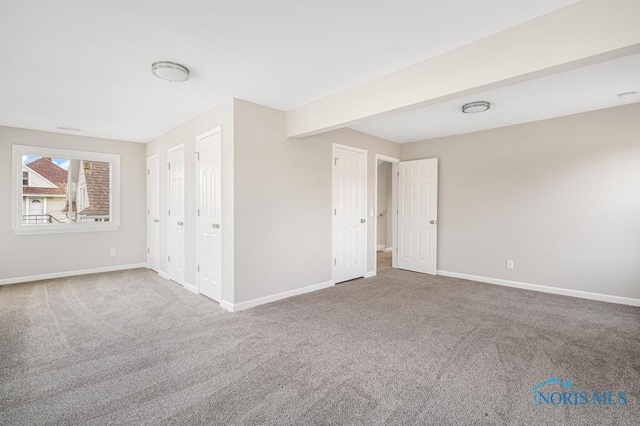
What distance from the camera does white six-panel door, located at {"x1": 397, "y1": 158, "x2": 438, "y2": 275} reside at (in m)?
5.36

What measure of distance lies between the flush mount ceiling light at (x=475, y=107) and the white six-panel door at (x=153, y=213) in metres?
5.08

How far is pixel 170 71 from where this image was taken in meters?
2.70

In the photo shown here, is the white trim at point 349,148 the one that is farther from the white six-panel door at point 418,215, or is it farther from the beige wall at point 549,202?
the beige wall at point 549,202

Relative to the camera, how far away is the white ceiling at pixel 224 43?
194cm

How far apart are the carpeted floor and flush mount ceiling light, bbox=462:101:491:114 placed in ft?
8.08

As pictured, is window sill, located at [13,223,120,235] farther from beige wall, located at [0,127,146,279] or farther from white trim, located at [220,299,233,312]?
white trim, located at [220,299,233,312]

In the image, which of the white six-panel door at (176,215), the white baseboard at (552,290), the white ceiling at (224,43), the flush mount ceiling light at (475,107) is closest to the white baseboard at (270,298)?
the white six-panel door at (176,215)

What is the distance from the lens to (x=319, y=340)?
2717 millimetres

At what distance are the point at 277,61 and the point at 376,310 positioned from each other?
287 centimetres

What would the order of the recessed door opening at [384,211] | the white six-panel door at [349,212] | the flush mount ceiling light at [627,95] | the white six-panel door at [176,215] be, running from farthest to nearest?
the recessed door opening at [384,211] → the white six-panel door at [349,212] → the white six-panel door at [176,215] → the flush mount ceiling light at [627,95]

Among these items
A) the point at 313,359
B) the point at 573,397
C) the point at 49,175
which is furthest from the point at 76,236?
the point at 573,397

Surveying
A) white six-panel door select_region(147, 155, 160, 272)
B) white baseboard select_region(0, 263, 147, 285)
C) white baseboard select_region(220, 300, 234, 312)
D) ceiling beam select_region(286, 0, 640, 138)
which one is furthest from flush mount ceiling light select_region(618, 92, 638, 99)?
white baseboard select_region(0, 263, 147, 285)

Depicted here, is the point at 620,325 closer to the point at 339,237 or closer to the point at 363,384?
the point at 363,384

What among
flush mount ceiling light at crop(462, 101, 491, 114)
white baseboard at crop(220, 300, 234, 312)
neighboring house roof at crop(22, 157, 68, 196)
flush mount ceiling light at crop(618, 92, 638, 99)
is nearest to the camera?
flush mount ceiling light at crop(618, 92, 638, 99)
